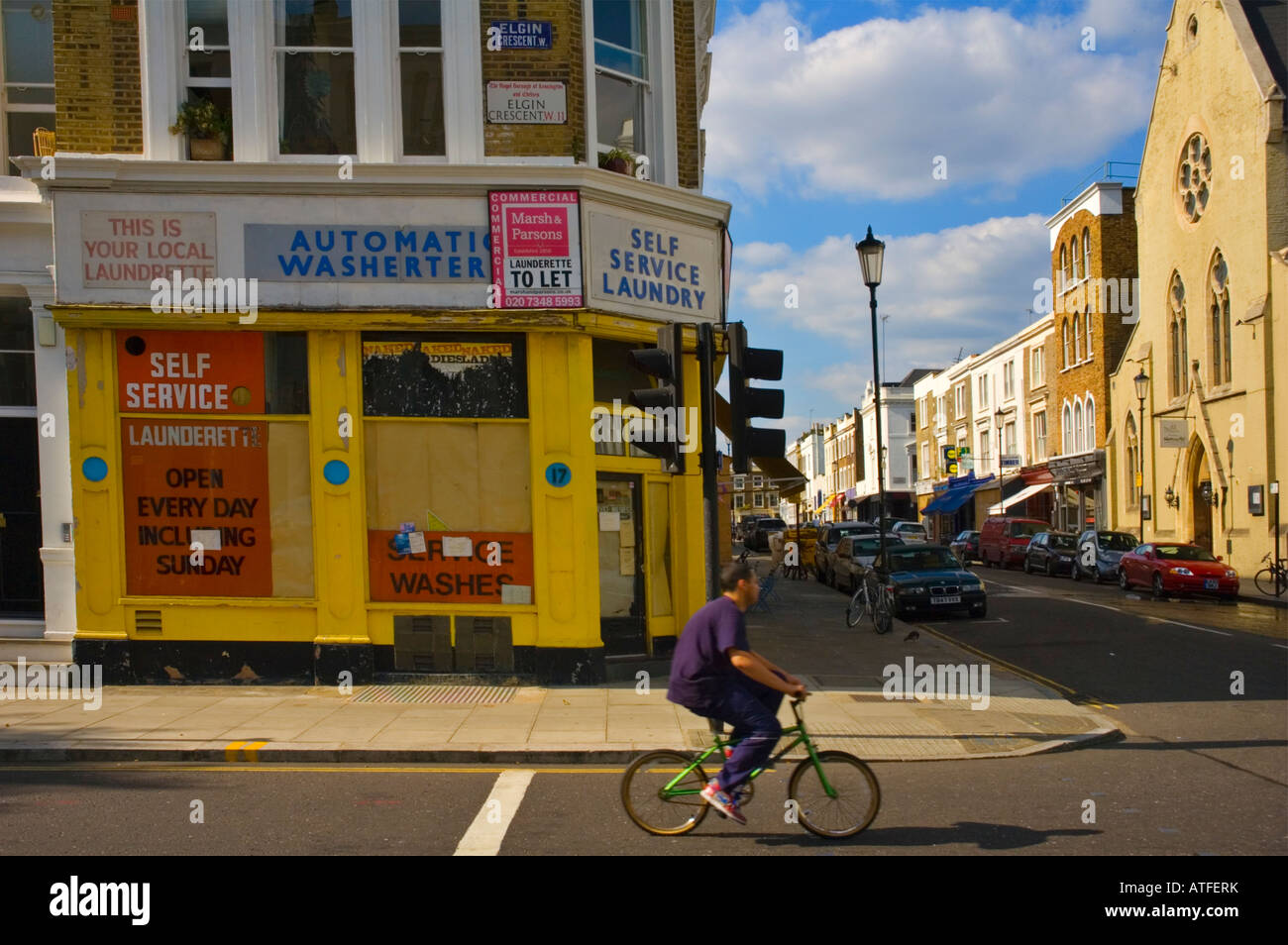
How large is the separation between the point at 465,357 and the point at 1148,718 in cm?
833

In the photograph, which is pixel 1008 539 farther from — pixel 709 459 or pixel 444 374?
pixel 709 459

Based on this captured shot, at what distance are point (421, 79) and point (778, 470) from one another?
11.7 meters

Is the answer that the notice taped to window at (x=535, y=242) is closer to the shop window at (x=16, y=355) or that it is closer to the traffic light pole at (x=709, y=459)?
the traffic light pole at (x=709, y=459)

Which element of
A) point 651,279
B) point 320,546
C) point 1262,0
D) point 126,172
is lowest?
point 320,546

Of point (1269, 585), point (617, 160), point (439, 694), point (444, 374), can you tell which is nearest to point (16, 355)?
point (444, 374)

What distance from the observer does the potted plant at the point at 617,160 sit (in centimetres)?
1313

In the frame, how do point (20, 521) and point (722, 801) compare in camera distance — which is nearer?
point (722, 801)

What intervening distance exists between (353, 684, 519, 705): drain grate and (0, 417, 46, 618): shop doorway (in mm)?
4628

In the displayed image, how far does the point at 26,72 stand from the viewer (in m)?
13.4

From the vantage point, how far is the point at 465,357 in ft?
40.7

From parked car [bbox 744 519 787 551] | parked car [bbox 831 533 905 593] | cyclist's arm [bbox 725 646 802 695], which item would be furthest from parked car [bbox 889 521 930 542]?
cyclist's arm [bbox 725 646 802 695]
